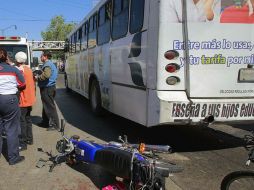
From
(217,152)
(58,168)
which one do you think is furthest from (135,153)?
(217,152)

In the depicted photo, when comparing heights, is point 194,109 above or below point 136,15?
below

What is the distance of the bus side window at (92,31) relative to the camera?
11.0 m

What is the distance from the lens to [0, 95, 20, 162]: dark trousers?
6176 mm

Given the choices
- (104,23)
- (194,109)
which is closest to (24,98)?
(194,109)

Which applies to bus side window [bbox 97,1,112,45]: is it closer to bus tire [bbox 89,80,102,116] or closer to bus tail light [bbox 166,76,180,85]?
bus tire [bbox 89,80,102,116]

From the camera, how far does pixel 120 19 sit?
816 cm

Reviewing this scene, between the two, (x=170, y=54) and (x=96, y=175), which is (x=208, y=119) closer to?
(x=170, y=54)

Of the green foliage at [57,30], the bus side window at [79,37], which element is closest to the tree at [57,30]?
the green foliage at [57,30]

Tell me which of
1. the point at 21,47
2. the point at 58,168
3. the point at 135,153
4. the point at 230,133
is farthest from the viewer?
the point at 21,47

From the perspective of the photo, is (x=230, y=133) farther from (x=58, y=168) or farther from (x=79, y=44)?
(x=79, y=44)

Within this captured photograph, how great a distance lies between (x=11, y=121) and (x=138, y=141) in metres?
2.57

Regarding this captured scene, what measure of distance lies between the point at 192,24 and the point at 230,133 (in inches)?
145

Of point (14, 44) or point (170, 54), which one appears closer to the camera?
point (170, 54)

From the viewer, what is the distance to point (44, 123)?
976 centimetres
